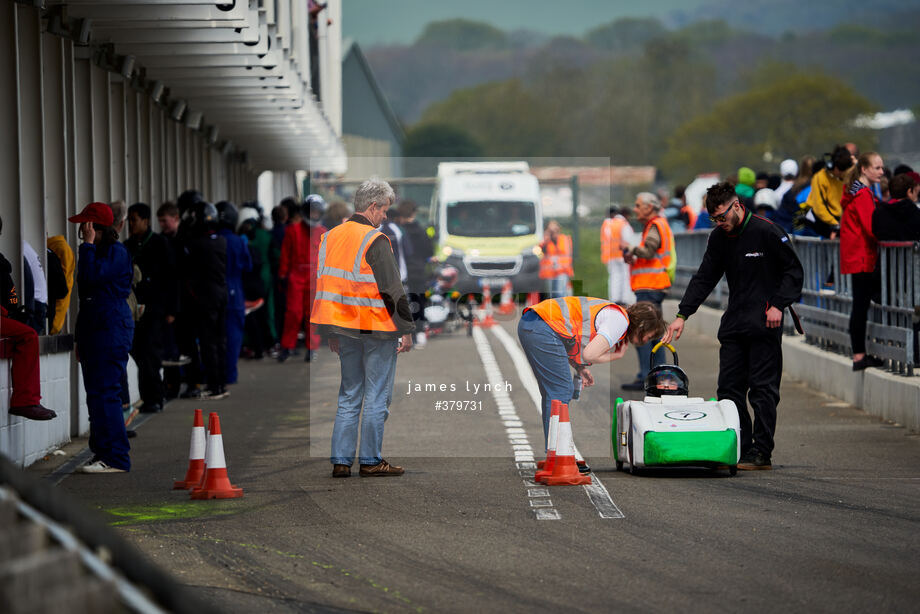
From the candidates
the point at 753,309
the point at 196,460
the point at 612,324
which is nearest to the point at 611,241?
the point at 753,309

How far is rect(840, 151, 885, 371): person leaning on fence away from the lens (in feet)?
44.3

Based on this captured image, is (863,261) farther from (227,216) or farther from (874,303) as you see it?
(227,216)

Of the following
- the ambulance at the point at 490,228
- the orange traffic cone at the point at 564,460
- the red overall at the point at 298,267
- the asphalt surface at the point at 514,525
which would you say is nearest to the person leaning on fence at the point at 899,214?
the asphalt surface at the point at 514,525

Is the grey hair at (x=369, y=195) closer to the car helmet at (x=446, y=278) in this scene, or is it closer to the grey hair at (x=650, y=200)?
the grey hair at (x=650, y=200)

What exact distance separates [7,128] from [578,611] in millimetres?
7020

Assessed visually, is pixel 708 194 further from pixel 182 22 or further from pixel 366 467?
pixel 182 22

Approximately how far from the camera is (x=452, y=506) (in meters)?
9.01

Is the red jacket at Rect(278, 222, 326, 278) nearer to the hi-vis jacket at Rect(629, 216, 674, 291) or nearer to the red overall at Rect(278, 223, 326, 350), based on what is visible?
the red overall at Rect(278, 223, 326, 350)

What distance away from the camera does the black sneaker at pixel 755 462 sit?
1052cm

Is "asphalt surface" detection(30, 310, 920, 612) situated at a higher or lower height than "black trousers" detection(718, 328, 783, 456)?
lower

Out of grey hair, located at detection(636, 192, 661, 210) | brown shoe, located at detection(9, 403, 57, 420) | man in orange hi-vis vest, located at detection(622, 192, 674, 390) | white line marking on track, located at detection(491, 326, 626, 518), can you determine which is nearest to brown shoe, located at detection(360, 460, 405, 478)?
white line marking on track, located at detection(491, 326, 626, 518)

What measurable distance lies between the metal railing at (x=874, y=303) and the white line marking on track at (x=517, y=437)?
3.27 m

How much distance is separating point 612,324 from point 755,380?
175 cm

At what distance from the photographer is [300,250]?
20469mm
